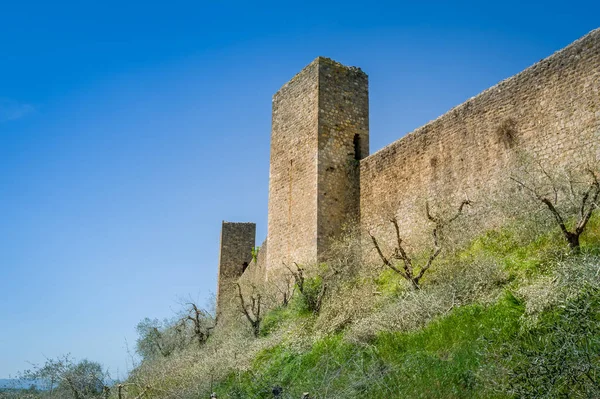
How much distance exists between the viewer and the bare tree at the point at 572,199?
820cm

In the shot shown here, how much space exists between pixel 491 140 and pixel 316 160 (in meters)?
4.96

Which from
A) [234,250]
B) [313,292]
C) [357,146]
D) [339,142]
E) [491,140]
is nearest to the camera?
[491,140]

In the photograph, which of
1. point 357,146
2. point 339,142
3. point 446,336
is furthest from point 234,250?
point 446,336

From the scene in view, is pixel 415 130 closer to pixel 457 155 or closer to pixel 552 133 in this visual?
pixel 457 155

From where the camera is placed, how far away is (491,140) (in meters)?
11.8

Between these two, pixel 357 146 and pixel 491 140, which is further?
pixel 357 146

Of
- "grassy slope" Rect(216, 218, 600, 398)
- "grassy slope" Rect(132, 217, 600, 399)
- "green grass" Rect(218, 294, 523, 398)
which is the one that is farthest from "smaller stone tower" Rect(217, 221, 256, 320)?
"green grass" Rect(218, 294, 523, 398)

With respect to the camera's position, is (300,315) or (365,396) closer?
(365,396)

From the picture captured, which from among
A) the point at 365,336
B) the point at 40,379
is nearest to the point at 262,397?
the point at 365,336

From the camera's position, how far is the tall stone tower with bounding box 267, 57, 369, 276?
50.2ft

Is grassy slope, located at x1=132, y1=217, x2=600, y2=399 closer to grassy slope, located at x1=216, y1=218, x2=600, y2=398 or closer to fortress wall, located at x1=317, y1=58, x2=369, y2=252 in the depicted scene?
grassy slope, located at x1=216, y1=218, x2=600, y2=398

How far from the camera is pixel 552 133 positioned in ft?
34.4

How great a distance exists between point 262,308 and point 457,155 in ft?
20.8

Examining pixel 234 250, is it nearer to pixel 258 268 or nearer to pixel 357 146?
pixel 258 268
